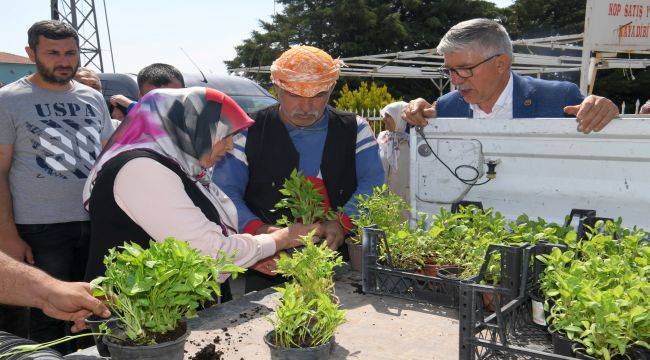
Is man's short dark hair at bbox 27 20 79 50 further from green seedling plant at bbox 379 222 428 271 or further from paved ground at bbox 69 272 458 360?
green seedling plant at bbox 379 222 428 271

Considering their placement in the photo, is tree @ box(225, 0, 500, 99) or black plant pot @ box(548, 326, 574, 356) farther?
tree @ box(225, 0, 500, 99)

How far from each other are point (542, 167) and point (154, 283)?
6.23 feet

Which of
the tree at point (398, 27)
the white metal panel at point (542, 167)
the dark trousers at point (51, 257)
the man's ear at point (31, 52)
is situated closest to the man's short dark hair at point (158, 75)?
the man's ear at point (31, 52)

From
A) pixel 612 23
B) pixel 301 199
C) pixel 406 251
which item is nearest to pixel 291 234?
pixel 301 199

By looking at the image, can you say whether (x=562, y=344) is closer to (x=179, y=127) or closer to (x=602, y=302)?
(x=602, y=302)

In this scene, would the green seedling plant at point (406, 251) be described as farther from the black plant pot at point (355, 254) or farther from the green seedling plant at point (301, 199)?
the green seedling plant at point (301, 199)

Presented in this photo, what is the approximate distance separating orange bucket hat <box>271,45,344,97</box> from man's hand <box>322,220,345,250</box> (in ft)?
2.34

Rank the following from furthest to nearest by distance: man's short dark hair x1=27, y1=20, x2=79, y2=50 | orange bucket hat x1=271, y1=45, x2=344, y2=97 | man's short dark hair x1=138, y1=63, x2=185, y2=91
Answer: man's short dark hair x1=138, y1=63, x2=185, y2=91
man's short dark hair x1=27, y1=20, x2=79, y2=50
orange bucket hat x1=271, y1=45, x2=344, y2=97

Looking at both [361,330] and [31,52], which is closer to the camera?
[361,330]

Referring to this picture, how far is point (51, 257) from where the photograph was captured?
132 inches

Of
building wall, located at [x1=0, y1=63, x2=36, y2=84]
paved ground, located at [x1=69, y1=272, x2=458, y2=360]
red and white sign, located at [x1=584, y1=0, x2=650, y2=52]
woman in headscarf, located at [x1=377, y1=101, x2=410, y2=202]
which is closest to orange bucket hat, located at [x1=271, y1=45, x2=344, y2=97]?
paved ground, located at [x1=69, y1=272, x2=458, y2=360]

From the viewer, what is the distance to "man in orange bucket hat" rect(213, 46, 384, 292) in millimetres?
2793

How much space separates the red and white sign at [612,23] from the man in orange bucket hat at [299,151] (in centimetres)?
468

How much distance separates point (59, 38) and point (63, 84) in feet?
1.12
